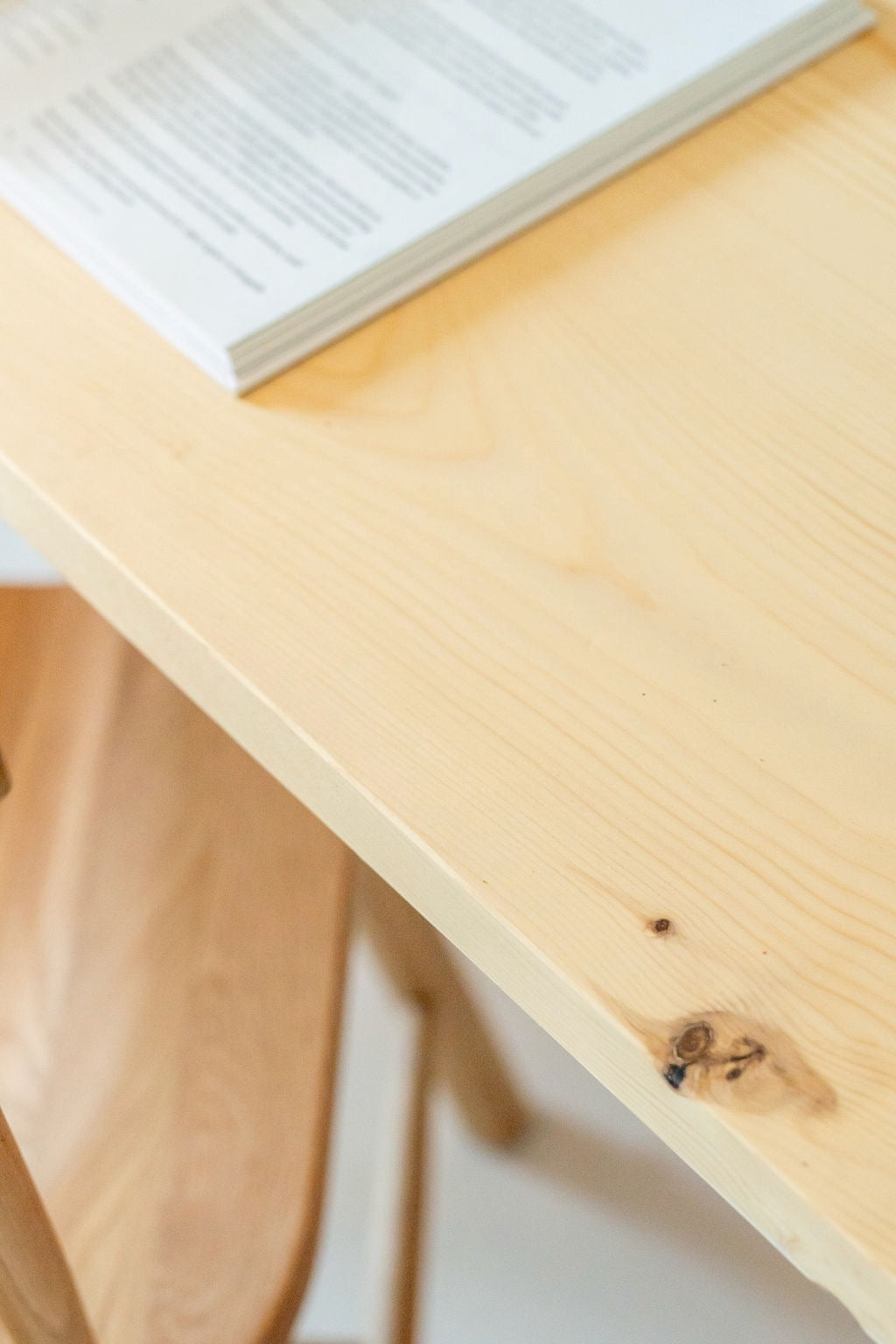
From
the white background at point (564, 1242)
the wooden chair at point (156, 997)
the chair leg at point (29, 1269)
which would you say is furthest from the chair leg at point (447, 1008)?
the chair leg at point (29, 1269)

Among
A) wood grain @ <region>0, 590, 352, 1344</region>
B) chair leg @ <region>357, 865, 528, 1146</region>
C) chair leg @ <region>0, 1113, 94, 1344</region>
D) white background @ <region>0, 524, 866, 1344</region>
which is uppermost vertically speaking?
chair leg @ <region>0, 1113, 94, 1344</region>

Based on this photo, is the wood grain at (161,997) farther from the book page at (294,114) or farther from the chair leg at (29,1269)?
the book page at (294,114)

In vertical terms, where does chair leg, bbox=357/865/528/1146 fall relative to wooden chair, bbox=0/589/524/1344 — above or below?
below

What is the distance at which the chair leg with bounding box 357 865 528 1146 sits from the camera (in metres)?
0.89

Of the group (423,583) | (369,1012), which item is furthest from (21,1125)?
(369,1012)

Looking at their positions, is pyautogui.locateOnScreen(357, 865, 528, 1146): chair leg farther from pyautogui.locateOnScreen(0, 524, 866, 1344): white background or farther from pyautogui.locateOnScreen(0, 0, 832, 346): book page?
pyautogui.locateOnScreen(0, 0, 832, 346): book page

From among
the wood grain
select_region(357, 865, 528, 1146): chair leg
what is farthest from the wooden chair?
select_region(357, 865, 528, 1146): chair leg

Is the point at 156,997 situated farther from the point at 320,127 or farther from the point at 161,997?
the point at 320,127

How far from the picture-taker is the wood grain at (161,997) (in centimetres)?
55

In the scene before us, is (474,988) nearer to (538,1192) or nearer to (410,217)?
(538,1192)

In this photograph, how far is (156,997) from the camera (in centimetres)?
61

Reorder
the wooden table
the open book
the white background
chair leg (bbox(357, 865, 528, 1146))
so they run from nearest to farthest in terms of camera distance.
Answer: the wooden table, the open book, chair leg (bbox(357, 865, 528, 1146)), the white background

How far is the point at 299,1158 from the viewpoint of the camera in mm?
573

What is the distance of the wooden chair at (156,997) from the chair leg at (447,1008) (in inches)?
5.3
